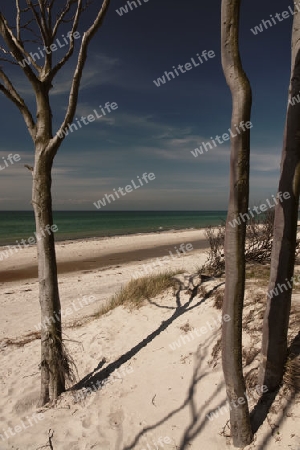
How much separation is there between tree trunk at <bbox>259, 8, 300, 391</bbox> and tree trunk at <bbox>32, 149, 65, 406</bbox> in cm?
282

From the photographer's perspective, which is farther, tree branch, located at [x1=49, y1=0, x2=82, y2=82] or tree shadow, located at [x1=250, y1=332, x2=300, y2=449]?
tree branch, located at [x1=49, y1=0, x2=82, y2=82]

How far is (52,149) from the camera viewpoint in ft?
13.6

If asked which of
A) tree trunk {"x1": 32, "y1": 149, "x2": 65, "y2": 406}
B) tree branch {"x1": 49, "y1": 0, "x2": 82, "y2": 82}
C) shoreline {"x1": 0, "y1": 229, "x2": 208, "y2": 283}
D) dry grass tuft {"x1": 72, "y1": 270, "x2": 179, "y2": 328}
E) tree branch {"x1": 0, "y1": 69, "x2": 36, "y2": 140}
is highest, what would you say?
tree branch {"x1": 49, "y1": 0, "x2": 82, "y2": 82}

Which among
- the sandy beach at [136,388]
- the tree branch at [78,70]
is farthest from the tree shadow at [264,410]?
the tree branch at [78,70]

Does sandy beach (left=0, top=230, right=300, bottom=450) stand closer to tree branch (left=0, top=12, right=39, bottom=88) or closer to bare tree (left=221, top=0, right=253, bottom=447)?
bare tree (left=221, top=0, right=253, bottom=447)

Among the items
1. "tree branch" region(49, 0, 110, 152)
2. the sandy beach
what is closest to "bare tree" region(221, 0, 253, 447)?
the sandy beach

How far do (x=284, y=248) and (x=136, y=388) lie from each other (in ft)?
10.1

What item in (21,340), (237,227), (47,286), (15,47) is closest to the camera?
(237,227)

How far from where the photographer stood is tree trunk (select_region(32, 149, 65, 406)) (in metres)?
4.23

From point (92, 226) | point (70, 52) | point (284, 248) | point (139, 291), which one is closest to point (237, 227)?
point (284, 248)

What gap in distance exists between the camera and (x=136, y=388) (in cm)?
456

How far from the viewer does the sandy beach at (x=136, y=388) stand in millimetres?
3492

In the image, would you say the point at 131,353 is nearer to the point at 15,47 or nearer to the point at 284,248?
the point at 284,248

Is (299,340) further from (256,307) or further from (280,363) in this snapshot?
(256,307)
